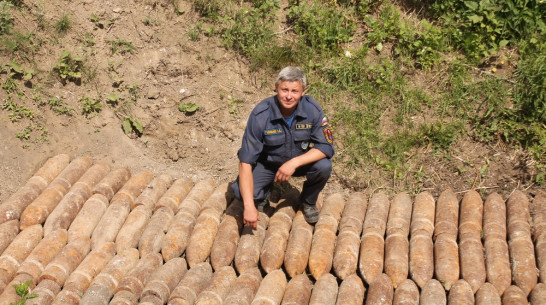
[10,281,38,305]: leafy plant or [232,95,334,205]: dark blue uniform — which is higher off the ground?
[232,95,334,205]: dark blue uniform

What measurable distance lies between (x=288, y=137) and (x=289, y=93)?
0.50m

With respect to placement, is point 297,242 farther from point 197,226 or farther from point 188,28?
point 188,28

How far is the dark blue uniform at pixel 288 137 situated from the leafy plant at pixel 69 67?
3.10 m

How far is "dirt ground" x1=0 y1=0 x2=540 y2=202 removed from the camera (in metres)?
6.72

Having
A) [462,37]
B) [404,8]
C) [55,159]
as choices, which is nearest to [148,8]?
[55,159]

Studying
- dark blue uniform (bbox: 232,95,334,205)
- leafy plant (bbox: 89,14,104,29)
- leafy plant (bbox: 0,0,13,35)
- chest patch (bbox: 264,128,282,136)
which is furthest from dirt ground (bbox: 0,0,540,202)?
chest patch (bbox: 264,128,282,136)

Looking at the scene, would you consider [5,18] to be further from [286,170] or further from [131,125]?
[286,170]

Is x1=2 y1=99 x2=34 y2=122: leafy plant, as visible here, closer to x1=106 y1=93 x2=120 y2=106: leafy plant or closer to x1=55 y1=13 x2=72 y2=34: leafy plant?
x1=106 y1=93 x2=120 y2=106: leafy plant

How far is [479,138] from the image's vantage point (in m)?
6.91

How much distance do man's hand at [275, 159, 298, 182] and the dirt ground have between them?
139cm

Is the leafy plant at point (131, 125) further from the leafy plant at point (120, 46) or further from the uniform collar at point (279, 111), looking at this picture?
the uniform collar at point (279, 111)

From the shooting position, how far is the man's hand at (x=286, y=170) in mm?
5348

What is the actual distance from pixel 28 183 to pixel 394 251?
12.9 ft

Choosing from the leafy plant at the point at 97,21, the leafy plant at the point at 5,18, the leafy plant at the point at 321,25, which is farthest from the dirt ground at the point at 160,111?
the leafy plant at the point at 321,25
